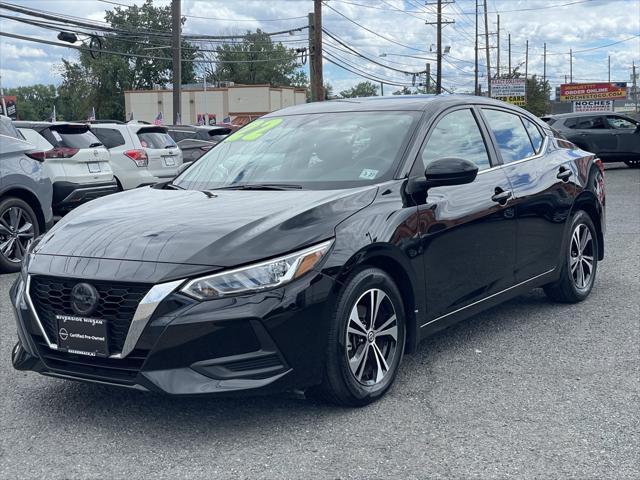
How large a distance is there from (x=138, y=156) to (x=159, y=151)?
65cm

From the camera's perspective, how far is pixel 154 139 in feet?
49.9

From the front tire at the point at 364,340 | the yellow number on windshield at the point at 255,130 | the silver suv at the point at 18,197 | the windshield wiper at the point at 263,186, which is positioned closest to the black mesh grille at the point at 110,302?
the front tire at the point at 364,340

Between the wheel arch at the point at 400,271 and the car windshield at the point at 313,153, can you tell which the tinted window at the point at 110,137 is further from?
the wheel arch at the point at 400,271

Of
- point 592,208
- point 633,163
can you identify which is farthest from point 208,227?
point 633,163

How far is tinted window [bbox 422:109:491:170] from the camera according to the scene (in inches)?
196

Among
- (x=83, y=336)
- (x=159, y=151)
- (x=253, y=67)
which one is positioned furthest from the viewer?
(x=253, y=67)

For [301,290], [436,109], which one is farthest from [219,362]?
[436,109]

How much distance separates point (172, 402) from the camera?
432 cm

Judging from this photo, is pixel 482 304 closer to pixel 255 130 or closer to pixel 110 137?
pixel 255 130

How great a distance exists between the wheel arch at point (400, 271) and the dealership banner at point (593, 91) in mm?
88063

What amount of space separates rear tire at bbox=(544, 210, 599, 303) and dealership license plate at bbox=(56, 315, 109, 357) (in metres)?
3.80

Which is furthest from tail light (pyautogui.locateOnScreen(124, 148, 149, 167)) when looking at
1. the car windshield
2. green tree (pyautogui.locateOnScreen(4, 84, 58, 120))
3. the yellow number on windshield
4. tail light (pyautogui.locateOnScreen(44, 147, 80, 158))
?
green tree (pyautogui.locateOnScreen(4, 84, 58, 120))

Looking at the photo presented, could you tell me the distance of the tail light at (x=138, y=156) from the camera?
47.3 feet

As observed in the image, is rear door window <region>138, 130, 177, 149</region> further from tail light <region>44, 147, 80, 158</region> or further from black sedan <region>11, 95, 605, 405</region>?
black sedan <region>11, 95, 605, 405</region>
